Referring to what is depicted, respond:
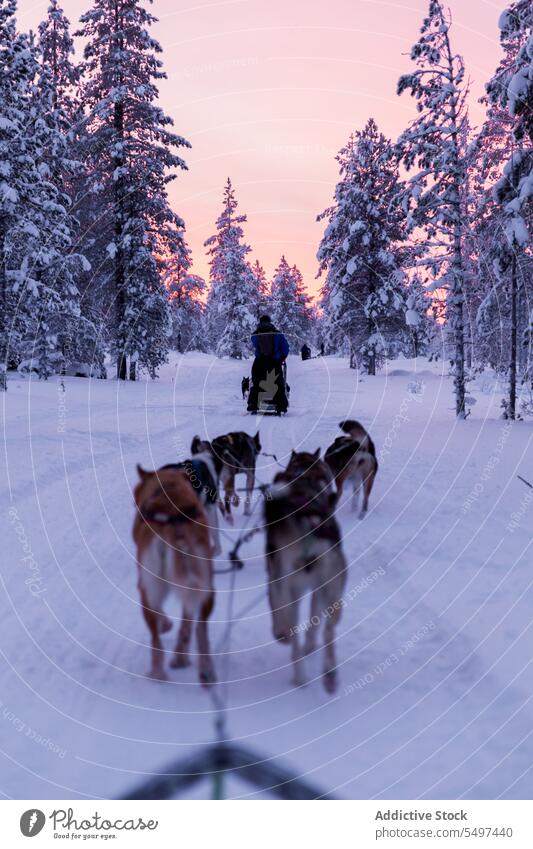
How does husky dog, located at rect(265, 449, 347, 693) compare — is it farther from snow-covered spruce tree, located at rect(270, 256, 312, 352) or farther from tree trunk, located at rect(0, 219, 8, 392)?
snow-covered spruce tree, located at rect(270, 256, 312, 352)

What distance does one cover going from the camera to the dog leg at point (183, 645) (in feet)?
10.0

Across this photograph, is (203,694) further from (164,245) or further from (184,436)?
(164,245)

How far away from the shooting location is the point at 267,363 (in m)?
14.7

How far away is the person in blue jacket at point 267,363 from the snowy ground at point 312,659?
6.83 m

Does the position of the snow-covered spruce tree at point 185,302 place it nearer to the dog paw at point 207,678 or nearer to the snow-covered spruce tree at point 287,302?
the snow-covered spruce tree at point 287,302

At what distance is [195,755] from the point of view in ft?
8.09

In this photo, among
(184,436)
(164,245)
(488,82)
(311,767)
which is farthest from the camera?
(164,245)

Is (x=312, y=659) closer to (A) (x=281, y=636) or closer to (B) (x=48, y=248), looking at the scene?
(A) (x=281, y=636)

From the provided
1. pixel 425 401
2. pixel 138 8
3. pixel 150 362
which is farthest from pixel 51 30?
pixel 425 401

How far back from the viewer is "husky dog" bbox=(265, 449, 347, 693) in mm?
2746

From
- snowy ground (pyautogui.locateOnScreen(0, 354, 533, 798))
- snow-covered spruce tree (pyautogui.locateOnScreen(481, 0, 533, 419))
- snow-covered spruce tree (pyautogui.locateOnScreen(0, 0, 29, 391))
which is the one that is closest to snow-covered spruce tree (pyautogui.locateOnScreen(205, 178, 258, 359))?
snow-covered spruce tree (pyautogui.locateOnScreen(0, 0, 29, 391))

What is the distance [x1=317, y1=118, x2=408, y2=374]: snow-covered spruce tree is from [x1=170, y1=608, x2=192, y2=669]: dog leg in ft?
82.4

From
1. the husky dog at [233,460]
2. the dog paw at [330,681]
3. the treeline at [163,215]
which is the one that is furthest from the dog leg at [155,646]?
the treeline at [163,215]
